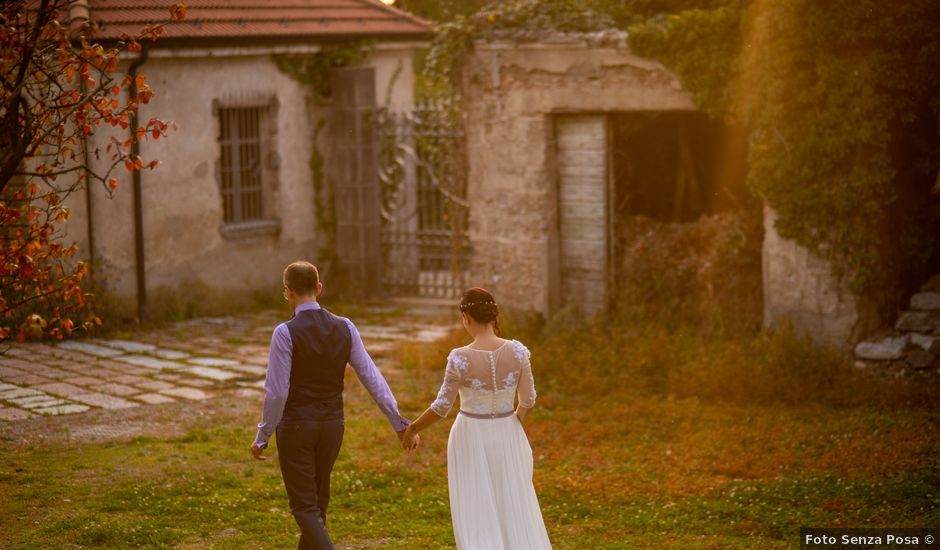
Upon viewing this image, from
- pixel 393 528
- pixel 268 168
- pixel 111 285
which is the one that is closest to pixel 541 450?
pixel 393 528

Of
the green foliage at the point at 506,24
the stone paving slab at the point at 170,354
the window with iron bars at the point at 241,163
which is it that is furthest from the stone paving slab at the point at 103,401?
the window with iron bars at the point at 241,163

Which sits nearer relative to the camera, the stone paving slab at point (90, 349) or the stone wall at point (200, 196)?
the stone paving slab at point (90, 349)

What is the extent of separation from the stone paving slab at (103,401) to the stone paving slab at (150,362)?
1359mm

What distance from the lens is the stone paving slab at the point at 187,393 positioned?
Result: 11289mm

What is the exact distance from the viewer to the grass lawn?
7.45 meters

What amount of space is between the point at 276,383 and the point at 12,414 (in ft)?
16.8

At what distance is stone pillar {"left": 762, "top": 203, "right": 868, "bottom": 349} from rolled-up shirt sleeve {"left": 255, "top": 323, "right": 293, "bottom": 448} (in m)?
6.42

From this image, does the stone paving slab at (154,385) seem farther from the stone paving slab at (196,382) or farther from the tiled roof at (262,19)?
the tiled roof at (262,19)

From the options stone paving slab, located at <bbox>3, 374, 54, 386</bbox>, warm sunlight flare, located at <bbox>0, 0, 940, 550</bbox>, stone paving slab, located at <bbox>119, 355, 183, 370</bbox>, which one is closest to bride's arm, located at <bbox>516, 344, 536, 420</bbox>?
warm sunlight flare, located at <bbox>0, 0, 940, 550</bbox>

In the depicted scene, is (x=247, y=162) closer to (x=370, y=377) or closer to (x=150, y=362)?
(x=150, y=362)

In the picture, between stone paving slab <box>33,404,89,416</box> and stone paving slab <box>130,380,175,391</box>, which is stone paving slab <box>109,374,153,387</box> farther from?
stone paving slab <box>33,404,89,416</box>

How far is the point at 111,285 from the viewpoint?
1449cm

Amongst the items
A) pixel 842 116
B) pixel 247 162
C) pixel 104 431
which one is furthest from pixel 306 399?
pixel 247 162

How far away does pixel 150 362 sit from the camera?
12.8 metres
